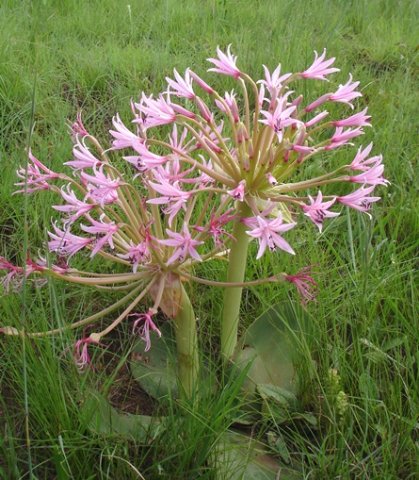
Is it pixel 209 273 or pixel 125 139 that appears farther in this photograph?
pixel 209 273

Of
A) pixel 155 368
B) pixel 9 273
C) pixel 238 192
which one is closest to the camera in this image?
pixel 238 192

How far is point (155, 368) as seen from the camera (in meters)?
1.52

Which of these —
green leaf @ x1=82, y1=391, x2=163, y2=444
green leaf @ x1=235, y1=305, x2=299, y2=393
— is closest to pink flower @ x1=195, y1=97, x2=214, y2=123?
green leaf @ x1=235, y1=305, x2=299, y2=393

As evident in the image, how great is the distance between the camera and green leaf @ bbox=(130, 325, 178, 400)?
1.47 m

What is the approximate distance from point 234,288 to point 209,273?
405mm

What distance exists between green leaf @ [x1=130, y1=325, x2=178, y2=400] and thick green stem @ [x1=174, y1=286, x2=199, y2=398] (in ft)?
0.13

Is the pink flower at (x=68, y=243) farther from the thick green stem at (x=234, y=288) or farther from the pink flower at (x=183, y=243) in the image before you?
the thick green stem at (x=234, y=288)

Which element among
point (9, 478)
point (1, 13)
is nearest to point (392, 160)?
point (9, 478)

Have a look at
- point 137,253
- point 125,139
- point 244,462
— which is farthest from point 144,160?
point 244,462

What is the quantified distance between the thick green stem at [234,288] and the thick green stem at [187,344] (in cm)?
8

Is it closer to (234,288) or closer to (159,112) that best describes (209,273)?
(234,288)

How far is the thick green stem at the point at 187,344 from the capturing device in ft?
4.61

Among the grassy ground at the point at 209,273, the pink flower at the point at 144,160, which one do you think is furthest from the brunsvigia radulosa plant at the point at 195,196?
the grassy ground at the point at 209,273

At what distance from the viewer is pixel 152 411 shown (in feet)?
4.94
